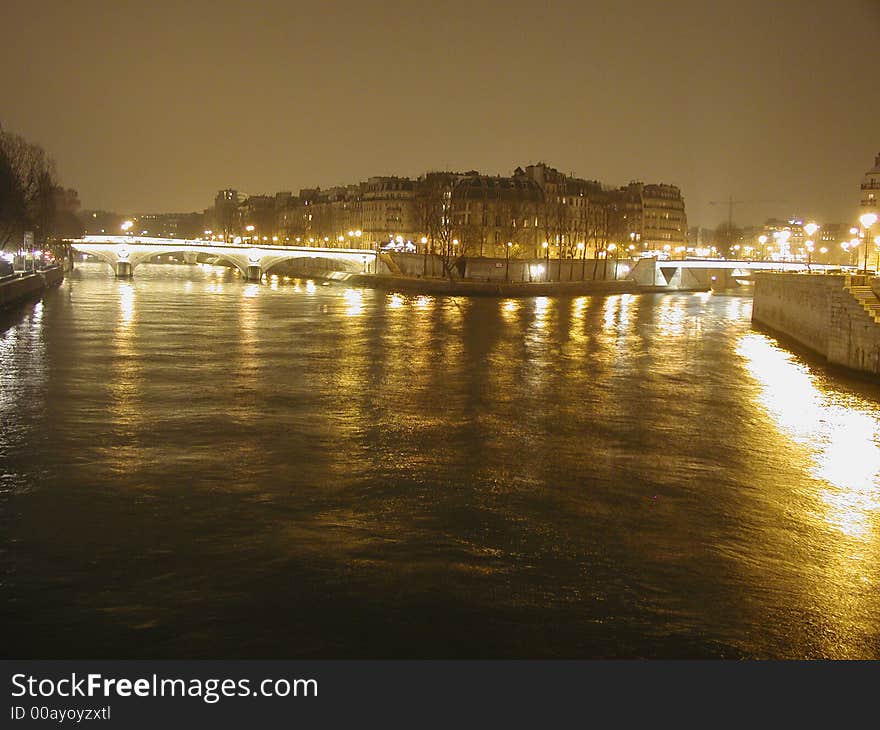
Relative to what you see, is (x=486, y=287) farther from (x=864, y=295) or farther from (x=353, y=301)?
(x=864, y=295)

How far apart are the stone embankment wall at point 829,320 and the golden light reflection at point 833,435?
105cm

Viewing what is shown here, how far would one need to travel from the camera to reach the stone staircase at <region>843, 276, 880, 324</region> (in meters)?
20.5

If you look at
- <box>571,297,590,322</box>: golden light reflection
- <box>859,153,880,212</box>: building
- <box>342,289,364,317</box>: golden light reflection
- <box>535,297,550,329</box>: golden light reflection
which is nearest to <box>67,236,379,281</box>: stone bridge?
<box>342,289,364,317</box>: golden light reflection

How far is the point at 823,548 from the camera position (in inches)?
343

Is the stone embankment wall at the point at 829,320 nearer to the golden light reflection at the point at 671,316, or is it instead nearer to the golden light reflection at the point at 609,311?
the golden light reflection at the point at 671,316

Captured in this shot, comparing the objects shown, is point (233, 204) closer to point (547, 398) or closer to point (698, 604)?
point (547, 398)

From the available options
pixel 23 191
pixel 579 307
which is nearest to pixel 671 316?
pixel 579 307

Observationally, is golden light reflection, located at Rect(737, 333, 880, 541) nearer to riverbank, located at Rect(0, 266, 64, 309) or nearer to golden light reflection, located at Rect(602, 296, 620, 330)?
golden light reflection, located at Rect(602, 296, 620, 330)

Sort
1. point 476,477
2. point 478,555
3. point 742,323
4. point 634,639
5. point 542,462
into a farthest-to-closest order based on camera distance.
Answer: point 742,323, point 542,462, point 476,477, point 478,555, point 634,639

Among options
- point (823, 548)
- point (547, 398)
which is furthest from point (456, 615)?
point (547, 398)

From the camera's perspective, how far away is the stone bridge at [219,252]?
6944 cm

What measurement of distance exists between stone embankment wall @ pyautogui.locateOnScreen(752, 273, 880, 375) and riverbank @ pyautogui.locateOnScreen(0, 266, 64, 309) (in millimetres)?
26419

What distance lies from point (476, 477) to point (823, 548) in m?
3.86

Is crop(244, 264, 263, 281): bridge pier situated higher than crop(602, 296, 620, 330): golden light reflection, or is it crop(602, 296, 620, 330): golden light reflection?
crop(244, 264, 263, 281): bridge pier
